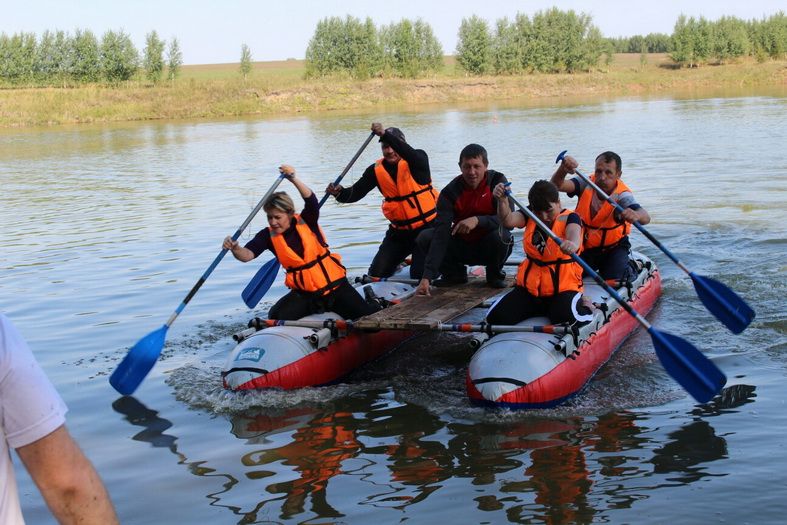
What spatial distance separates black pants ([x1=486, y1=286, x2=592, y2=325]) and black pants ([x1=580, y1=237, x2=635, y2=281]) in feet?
5.06

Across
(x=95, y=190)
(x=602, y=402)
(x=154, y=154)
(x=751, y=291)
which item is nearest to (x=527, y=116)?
(x=154, y=154)

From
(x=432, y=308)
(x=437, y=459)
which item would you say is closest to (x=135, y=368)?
(x=432, y=308)

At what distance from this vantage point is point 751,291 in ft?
28.2

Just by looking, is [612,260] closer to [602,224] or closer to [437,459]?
[602,224]

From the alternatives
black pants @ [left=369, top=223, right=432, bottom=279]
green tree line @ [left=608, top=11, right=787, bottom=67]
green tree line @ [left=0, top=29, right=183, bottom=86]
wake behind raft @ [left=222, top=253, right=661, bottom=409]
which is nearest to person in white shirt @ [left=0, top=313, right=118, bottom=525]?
wake behind raft @ [left=222, top=253, right=661, bottom=409]

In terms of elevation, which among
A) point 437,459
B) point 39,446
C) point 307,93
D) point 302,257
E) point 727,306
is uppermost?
point 307,93

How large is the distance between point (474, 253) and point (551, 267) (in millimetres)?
1480

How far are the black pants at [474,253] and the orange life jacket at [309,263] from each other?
3.85ft

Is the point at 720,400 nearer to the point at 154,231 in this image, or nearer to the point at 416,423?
the point at 416,423

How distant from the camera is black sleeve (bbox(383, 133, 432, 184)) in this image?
26.2 ft

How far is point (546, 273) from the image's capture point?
6.58 m

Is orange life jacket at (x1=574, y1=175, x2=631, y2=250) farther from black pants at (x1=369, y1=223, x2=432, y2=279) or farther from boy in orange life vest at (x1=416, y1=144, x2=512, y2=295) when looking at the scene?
black pants at (x1=369, y1=223, x2=432, y2=279)

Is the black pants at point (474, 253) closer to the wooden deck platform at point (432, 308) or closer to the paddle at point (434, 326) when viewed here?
the wooden deck platform at point (432, 308)

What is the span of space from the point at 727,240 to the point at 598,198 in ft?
12.0
